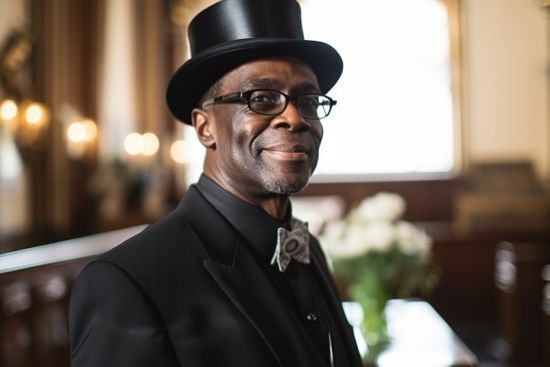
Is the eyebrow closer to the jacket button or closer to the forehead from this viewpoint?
the forehead

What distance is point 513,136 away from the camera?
9.62 m

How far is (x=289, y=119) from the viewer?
1427 mm

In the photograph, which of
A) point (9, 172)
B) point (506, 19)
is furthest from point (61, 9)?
point (506, 19)

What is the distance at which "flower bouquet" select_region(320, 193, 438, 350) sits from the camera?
3443mm

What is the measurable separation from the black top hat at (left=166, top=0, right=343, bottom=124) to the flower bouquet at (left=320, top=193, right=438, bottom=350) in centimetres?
197

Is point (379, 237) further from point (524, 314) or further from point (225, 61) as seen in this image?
→ point (524, 314)

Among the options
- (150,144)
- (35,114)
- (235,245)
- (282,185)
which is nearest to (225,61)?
(282,185)

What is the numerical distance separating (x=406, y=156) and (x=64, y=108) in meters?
5.32

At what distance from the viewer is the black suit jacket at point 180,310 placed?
1.21 metres

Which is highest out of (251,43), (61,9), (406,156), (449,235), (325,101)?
(61,9)

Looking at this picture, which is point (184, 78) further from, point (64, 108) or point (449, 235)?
point (449, 235)

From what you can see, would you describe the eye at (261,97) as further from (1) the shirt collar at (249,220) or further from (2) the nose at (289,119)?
(1) the shirt collar at (249,220)

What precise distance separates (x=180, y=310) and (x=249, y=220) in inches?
11.8

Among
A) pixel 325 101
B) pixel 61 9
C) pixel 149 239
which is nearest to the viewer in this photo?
pixel 149 239
